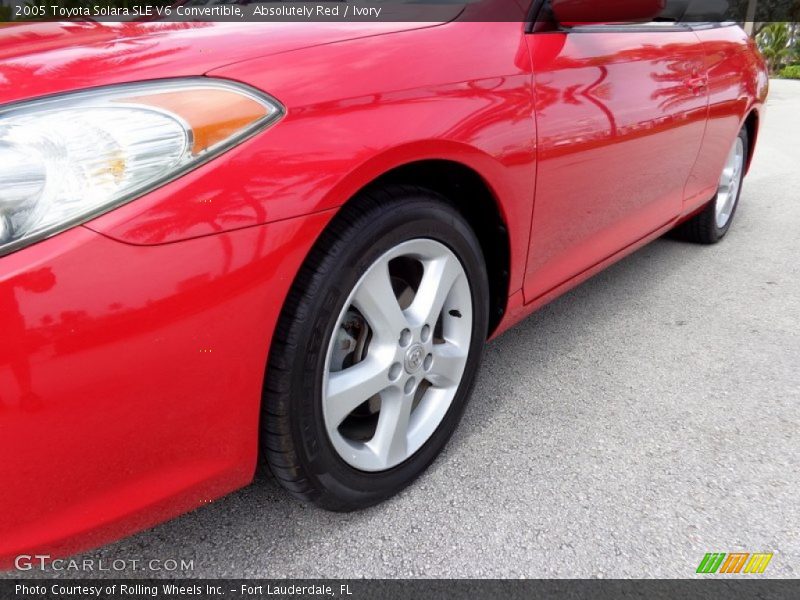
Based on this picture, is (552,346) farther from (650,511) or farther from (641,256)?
(641,256)

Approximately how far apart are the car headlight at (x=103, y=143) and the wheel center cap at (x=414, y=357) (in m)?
0.65

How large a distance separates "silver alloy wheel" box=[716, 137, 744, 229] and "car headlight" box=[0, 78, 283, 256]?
3073 mm

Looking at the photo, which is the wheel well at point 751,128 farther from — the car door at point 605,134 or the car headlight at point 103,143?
the car headlight at point 103,143

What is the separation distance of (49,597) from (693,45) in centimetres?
286

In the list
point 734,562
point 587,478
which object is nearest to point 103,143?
point 587,478

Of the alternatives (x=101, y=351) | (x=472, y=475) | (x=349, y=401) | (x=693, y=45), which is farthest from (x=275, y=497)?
(x=693, y=45)

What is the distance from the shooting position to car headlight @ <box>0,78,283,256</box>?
960 mm

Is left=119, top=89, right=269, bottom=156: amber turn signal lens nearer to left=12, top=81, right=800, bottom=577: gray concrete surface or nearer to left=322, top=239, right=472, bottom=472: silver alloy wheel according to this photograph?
left=322, top=239, right=472, bottom=472: silver alloy wheel

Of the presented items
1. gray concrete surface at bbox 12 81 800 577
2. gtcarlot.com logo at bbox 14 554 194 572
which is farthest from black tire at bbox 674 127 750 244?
gtcarlot.com logo at bbox 14 554 194 572

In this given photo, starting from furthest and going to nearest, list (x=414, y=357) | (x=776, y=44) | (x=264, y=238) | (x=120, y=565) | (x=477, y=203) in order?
(x=776, y=44), (x=477, y=203), (x=414, y=357), (x=120, y=565), (x=264, y=238)

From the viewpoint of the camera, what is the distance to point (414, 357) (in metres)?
1.56

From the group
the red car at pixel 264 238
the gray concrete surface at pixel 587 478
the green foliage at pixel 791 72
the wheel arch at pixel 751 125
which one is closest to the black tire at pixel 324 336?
the red car at pixel 264 238

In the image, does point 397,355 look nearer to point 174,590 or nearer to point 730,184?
point 174,590

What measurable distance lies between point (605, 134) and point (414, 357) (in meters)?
0.96
